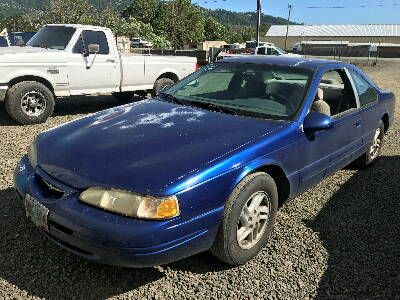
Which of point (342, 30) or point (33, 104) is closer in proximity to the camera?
point (33, 104)

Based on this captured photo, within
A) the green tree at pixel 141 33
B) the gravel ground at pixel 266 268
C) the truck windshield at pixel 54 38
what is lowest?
the gravel ground at pixel 266 268

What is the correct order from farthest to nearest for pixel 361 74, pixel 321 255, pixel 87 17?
pixel 87 17, pixel 361 74, pixel 321 255

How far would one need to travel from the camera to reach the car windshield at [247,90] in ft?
11.2

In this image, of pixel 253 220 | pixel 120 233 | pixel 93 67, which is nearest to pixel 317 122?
pixel 253 220

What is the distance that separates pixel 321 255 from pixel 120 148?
72.4 inches

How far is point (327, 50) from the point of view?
5478 cm

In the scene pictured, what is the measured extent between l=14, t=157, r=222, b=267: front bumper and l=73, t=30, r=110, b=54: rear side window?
5.52 metres

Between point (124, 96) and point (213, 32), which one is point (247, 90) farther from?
point (213, 32)

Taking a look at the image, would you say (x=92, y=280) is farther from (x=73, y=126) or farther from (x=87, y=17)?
(x=87, y=17)

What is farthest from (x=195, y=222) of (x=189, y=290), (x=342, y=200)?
(x=342, y=200)

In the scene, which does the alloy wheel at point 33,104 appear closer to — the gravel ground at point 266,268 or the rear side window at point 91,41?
the rear side window at point 91,41

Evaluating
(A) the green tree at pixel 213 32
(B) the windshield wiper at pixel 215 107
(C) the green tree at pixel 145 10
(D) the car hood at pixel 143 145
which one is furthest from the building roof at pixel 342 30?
(D) the car hood at pixel 143 145

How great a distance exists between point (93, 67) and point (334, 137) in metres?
5.35

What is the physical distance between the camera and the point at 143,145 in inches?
108
